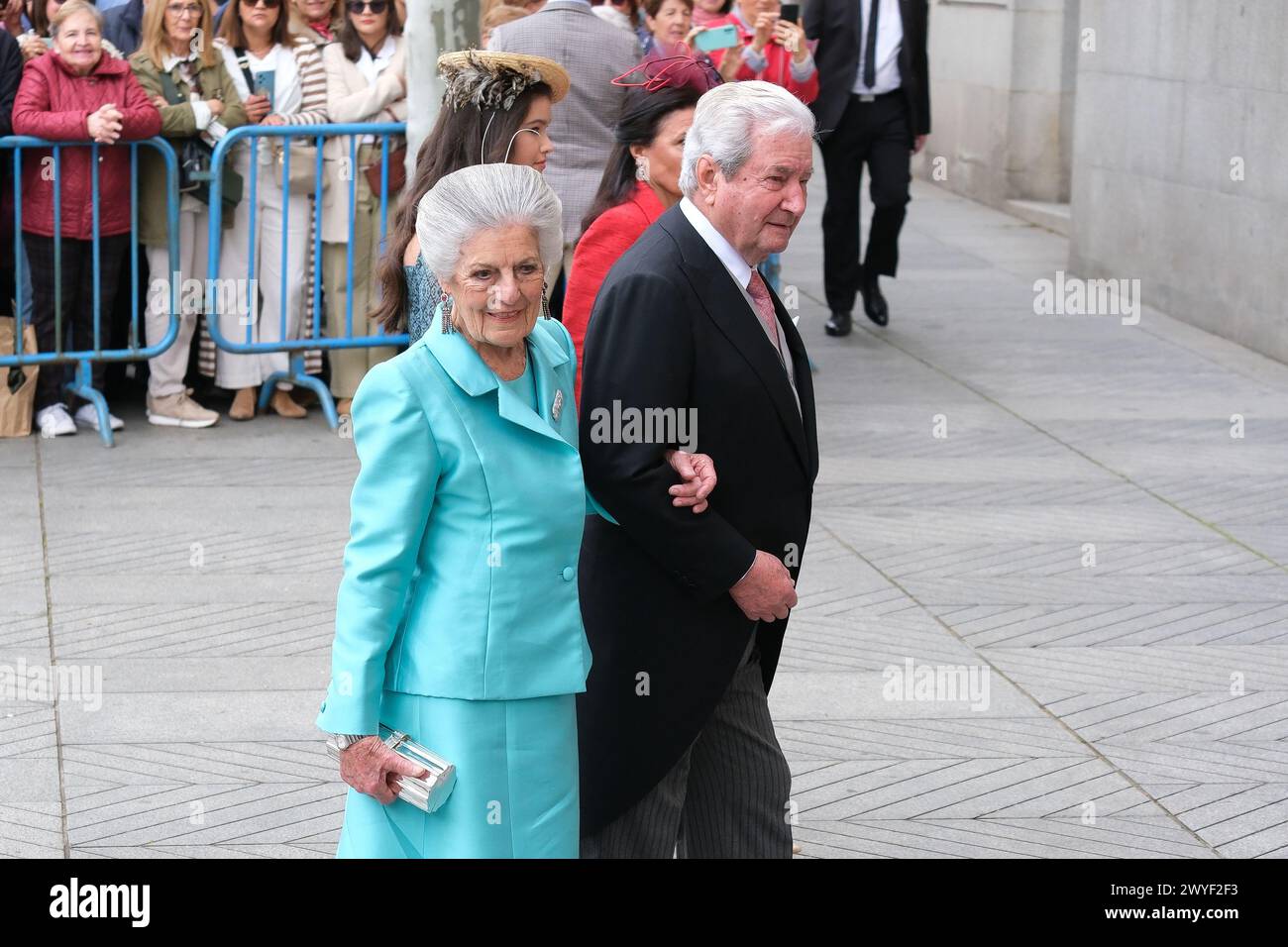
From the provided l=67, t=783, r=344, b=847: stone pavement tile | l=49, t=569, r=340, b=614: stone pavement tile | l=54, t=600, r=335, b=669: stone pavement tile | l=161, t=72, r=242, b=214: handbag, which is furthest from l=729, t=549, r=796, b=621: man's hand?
l=161, t=72, r=242, b=214: handbag

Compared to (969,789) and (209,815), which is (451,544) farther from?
(969,789)

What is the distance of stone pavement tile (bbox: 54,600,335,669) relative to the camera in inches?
249

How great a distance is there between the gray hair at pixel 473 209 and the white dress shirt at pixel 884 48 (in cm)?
829

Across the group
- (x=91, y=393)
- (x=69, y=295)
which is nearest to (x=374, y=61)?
(x=69, y=295)

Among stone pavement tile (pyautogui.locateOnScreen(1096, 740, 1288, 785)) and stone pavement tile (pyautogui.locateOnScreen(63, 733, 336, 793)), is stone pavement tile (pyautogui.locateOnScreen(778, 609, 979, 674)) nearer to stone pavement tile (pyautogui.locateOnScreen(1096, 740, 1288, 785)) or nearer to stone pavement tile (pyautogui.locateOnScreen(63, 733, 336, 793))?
stone pavement tile (pyautogui.locateOnScreen(1096, 740, 1288, 785))

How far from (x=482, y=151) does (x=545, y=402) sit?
1.65m

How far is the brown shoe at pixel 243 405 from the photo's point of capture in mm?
9641

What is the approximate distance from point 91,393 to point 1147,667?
205 inches

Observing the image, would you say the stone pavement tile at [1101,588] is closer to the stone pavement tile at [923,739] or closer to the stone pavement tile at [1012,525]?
the stone pavement tile at [1012,525]

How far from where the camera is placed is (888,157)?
37.7 ft

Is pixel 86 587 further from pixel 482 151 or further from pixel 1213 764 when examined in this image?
pixel 1213 764

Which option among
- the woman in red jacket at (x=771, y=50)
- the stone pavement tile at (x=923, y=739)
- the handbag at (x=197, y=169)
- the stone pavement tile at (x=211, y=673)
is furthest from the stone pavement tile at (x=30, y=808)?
the woman in red jacket at (x=771, y=50)

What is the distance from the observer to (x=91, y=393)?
9.23 meters
